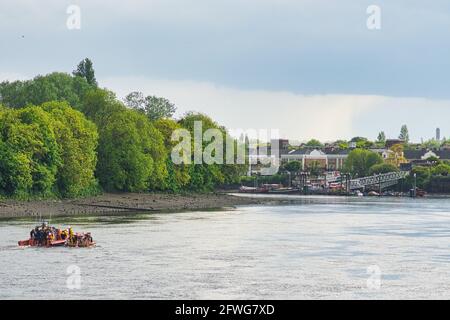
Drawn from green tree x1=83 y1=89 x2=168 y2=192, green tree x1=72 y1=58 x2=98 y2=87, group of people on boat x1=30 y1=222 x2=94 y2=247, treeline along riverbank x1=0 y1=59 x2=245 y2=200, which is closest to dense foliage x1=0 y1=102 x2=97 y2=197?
treeline along riverbank x1=0 y1=59 x2=245 y2=200

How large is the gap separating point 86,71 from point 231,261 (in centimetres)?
12452

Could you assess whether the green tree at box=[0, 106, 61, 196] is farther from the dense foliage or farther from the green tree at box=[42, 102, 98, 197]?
the green tree at box=[42, 102, 98, 197]

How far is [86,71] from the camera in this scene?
7367 inches

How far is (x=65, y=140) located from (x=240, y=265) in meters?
60.8

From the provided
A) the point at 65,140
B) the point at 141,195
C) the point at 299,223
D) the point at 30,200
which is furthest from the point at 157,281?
the point at 141,195

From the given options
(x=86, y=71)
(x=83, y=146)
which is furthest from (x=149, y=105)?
(x=83, y=146)

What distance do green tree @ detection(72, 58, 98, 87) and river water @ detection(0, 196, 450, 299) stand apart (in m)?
86.4

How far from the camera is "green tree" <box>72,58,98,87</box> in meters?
187

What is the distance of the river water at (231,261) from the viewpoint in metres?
54.7

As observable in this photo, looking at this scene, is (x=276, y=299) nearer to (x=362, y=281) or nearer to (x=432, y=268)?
(x=362, y=281)

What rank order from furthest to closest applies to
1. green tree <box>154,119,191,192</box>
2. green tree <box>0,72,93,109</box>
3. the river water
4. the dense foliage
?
green tree <box>0,72,93,109</box> < green tree <box>154,119,191,192</box> < the dense foliage < the river water

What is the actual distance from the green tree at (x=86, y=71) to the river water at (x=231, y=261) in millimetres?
86410

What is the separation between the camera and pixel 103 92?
479 ft

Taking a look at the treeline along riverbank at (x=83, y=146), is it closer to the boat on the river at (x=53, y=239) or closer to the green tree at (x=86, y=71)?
the green tree at (x=86, y=71)
